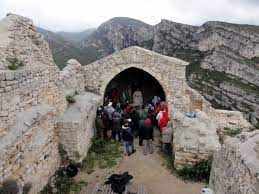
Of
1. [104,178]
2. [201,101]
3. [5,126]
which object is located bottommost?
[104,178]

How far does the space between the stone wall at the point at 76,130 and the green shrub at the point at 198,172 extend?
2.91m

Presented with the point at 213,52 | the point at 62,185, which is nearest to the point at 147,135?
the point at 62,185

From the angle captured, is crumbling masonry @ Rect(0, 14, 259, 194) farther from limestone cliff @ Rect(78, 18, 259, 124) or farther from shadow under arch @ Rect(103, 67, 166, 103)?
limestone cliff @ Rect(78, 18, 259, 124)

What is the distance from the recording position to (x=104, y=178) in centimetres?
916

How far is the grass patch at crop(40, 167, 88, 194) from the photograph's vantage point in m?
8.26

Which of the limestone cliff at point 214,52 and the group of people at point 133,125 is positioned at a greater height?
the group of people at point 133,125

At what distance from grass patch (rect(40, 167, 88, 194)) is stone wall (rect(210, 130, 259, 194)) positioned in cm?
370

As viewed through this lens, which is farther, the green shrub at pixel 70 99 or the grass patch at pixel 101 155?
the green shrub at pixel 70 99

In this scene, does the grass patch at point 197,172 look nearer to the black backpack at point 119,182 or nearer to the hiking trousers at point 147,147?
the hiking trousers at point 147,147

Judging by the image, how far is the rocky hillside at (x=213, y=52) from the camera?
189 feet

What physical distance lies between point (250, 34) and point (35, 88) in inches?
2857

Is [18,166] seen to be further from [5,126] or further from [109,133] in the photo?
[109,133]

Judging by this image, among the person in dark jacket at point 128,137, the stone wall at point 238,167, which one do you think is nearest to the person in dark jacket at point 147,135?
the person in dark jacket at point 128,137

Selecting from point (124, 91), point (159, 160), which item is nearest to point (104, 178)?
point (159, 160)
